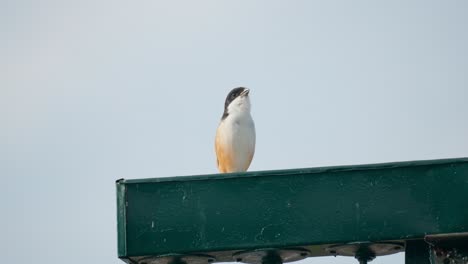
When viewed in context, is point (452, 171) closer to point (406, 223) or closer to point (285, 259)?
point (406, 223)

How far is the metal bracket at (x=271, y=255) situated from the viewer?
4727 mm

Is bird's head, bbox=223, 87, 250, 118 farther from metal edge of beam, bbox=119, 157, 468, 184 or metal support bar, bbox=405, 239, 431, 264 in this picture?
metal support bar, bbox=405, 239, 431, 264

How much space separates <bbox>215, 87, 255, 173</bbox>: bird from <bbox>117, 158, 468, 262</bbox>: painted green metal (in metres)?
5.77

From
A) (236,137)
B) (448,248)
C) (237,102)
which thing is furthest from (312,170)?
(237,102)

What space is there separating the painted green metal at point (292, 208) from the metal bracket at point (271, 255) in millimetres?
75

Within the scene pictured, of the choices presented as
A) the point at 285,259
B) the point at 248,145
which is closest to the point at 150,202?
the point at 285,259

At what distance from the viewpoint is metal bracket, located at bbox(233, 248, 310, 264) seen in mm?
4727

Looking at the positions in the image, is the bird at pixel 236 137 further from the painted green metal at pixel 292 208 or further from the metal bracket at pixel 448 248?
the metal bracket at pixel 448 248

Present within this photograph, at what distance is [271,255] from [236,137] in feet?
19.1

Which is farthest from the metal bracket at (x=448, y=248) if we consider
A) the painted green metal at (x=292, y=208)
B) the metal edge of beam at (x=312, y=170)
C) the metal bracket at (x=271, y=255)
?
the metal bracket at (x=271, y=255)

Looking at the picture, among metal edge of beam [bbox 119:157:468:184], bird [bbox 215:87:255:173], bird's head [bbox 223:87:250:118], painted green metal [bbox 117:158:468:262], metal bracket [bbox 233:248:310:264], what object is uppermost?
bird's head [bbox 223:87:250:118]

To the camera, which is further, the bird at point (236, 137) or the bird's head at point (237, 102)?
the bird's head at point (237, 102)

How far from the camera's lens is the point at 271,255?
4.82 m

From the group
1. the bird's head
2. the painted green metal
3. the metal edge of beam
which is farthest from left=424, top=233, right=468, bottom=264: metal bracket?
the bird's head
